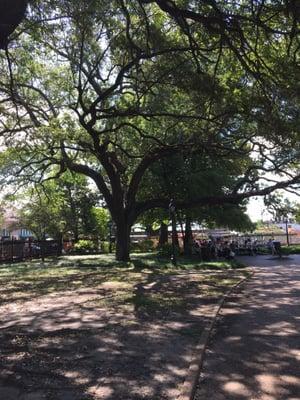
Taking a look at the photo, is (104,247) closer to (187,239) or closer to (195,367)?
(187,239)

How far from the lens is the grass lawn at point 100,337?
5.99 meters

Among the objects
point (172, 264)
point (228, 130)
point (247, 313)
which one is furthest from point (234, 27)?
point (172, 264)

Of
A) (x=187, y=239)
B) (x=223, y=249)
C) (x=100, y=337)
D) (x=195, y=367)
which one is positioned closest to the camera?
(x=195, y=367)

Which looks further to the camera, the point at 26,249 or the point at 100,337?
the point at 26,249

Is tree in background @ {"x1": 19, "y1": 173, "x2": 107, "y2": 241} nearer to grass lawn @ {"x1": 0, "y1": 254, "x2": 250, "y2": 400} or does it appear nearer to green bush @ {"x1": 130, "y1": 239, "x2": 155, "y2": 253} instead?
green bush @ {"x1": 130, "y1": 239, "x2": 155, "y2": 253}

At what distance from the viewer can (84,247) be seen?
43.0 m

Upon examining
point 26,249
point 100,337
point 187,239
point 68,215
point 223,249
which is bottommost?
point 100,337

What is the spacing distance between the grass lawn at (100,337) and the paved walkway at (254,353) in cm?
39

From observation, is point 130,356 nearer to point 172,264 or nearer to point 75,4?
point 75,4

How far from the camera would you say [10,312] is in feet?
35.7

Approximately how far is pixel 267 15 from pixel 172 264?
1633 centimetres

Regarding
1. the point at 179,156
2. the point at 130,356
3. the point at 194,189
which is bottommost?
the point at 130,356

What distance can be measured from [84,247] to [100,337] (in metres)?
35.0

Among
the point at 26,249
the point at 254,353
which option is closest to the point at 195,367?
the point at 254,353
